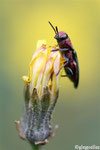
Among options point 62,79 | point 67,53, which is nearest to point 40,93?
point 67,53

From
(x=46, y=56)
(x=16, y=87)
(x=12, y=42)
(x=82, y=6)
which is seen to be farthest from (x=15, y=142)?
(x=82, y=6)

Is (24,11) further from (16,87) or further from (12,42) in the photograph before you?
(16,87)

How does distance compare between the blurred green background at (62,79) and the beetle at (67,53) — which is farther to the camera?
the blurred green background at (62,79)

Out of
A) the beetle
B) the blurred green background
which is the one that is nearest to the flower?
the beetle

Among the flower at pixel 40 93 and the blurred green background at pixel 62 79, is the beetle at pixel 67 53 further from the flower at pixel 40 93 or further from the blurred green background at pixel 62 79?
the blurred green background at pixel 62 79

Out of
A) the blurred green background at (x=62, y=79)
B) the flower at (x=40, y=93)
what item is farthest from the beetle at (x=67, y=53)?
the blurred green background at (x=62, y=79)

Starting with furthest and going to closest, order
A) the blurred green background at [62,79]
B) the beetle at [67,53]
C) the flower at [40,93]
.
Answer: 1. the blurred green background at [62,79]
2. the beetle at [67,53]
3. the flower at [40,93]

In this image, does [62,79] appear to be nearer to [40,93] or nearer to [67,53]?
[67,53]

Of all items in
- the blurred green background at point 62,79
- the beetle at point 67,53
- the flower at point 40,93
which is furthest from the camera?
the blurred green background at point 62,79
